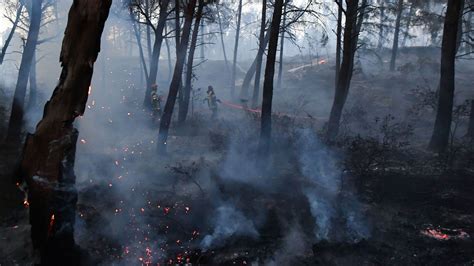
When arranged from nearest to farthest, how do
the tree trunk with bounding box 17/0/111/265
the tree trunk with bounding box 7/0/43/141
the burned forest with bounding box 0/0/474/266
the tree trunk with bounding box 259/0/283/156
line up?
the tree trunk with bounding box 17/0/111/265
the burned forest with bounding box 0/0/474/266
the tree trunk with bounding box 259/0/283/156
the tree trunk with bounding box 7/0/43/141

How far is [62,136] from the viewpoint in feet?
19.4

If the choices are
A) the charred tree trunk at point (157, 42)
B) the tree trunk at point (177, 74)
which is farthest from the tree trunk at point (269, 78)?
the charred tree trunk at point (157, 42)

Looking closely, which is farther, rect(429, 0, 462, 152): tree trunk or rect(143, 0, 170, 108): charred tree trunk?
rect(143, 0, 170, 108): charred tree trunk

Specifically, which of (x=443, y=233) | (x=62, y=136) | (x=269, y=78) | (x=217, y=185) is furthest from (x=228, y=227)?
(x=269, y=78)

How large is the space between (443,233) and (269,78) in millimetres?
6038

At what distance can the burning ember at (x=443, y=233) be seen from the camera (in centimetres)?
773

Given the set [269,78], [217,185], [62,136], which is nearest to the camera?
[62,136]

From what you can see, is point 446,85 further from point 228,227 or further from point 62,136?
point 62,136

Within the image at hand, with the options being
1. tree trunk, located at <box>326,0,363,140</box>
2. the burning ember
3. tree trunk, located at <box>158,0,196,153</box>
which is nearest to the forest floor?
the burning ember

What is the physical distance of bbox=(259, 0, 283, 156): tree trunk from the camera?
10.6 m

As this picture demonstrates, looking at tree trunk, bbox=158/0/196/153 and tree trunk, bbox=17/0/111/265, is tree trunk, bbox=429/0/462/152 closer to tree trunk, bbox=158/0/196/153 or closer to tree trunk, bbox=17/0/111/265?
tree trunk, bbox=158/0/196/153

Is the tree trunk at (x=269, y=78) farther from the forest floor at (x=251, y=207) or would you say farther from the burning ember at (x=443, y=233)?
the burning ember at (x=443, y=233)

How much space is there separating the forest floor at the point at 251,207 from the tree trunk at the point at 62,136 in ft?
3.93

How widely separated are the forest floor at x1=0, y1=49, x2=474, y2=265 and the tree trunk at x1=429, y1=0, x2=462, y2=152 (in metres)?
0.82
